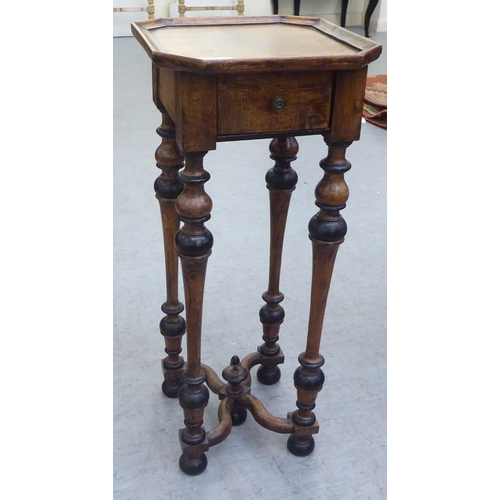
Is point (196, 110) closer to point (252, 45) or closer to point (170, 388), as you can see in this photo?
point (252, 45)

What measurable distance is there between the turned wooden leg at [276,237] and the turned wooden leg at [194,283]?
306 millimetres

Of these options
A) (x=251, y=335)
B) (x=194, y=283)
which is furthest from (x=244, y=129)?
(x=251, y=335)

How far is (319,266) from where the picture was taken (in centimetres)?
123

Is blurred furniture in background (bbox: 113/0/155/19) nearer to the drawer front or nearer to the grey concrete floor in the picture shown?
the grey concrete floor

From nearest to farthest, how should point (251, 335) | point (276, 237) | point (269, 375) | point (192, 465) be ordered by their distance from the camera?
1. point (192, 465)
2. point (276, 237)
3. point (269, 375)
4. point (251, 335)

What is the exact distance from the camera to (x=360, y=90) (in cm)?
109

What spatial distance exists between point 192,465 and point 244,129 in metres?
0.74

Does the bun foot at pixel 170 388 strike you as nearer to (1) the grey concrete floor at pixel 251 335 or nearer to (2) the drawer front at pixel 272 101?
(1) the grey concrete floor at pixel 251 335

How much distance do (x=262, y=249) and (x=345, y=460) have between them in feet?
3.11

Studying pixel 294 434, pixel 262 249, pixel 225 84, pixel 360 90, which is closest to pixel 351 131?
pixel 360 90

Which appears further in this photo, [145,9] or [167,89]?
[145,9]

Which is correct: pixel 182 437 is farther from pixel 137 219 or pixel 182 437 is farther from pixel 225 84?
pixel 137 219

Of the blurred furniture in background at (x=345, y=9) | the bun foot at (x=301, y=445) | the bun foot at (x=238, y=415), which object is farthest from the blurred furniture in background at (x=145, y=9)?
the bun foot at (x=301, y=445)

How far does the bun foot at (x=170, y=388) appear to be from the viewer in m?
1.56
